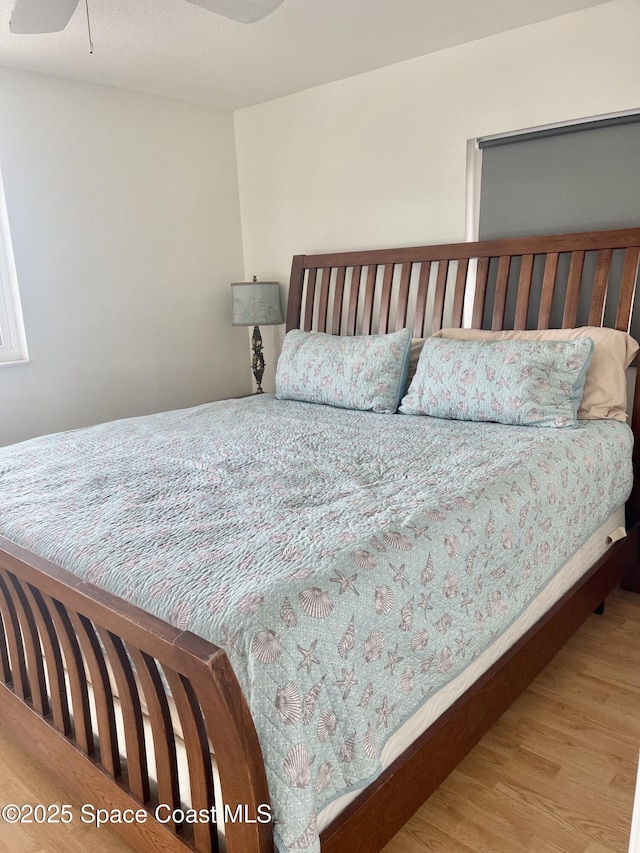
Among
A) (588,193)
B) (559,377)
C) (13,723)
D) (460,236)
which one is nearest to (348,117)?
(460,236)

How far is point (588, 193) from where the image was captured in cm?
262

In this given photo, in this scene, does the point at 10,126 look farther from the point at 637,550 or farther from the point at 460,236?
the point at 637,550

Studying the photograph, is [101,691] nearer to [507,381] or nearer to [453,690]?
[453,690]

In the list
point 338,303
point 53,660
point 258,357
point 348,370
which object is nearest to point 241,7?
point 348,370

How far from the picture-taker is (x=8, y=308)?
3018mm

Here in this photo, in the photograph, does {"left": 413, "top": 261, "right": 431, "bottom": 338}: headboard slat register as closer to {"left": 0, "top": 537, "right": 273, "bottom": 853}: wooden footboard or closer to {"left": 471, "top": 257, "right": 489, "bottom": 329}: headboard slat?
{"left": 471, "top": 257, "right": 489, "bottom": 329}: headboard slat

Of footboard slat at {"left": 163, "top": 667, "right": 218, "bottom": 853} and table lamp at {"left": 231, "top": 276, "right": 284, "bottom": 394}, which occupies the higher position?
table lamp at {"left": 231, "top": 276, "right": 284, "bottom": 394}

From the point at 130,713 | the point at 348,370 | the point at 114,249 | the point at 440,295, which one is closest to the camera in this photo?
the point at 130,713

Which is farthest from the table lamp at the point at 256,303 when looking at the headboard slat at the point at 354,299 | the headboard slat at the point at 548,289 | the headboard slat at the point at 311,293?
the headboard slat at the point at 548,289

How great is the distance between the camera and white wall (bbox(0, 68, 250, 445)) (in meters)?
3.01

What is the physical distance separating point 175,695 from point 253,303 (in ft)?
9.32

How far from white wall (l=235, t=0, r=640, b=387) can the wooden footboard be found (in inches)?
98.3

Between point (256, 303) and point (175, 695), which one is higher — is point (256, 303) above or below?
above

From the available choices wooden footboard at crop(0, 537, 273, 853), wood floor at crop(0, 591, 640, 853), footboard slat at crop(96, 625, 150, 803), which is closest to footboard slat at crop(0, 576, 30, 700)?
wooden footboard at crop(0, 537, 273, 853)
